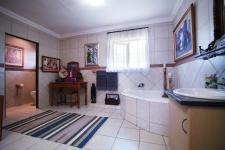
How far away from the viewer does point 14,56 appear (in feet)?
11.0

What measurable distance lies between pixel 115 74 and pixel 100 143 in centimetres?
188

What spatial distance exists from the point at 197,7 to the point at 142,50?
1.45 meters

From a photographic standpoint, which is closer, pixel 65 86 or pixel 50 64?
pixel 65 86

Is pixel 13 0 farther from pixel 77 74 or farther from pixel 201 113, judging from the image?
pixel 201 113

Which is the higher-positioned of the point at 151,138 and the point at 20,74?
the point at 20,74

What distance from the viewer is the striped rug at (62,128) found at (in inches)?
62.4

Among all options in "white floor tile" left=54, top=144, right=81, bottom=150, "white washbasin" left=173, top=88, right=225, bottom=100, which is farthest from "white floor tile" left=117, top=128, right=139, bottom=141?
"white washbasin" left=173, top=88, right=225, bottom=100

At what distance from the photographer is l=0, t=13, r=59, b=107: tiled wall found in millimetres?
2330

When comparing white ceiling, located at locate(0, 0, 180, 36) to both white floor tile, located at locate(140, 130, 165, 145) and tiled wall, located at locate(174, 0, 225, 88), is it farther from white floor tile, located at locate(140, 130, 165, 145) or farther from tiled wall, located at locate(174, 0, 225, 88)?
white floor tile, located at locate(140, 130, 165, 145)

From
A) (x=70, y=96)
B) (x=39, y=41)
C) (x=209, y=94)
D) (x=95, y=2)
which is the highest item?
(x=95, y=2)

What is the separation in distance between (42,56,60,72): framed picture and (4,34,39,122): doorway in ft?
0.60

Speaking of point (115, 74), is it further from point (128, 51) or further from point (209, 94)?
point (209, 94)

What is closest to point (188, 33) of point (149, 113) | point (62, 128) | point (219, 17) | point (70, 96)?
point (219, 17)

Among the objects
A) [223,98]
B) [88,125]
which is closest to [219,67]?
[223,98]
